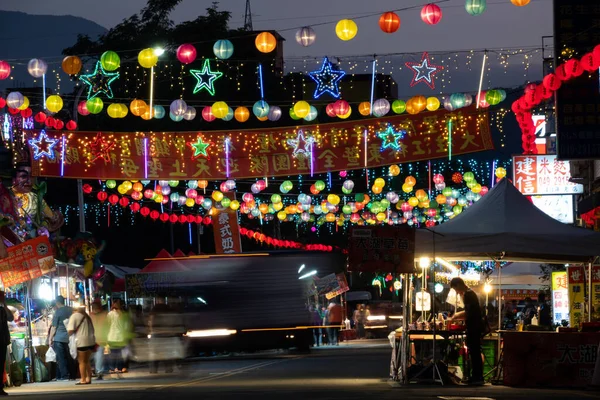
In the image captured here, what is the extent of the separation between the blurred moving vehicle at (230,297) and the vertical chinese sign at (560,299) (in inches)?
336

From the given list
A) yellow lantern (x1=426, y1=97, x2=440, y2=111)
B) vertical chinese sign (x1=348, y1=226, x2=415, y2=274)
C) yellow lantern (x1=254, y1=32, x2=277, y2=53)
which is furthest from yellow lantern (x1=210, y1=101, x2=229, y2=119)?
vertical chinese sign (x1=348, y1=226, x2=415, y2=274)

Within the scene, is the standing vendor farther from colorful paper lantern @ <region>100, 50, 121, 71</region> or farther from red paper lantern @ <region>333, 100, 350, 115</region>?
red paper lantern @ <region>333, 100, 350, 115</region>

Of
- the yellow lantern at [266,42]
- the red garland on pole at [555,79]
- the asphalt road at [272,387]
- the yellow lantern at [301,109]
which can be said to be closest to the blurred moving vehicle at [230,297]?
the asphalt road at [272,387]

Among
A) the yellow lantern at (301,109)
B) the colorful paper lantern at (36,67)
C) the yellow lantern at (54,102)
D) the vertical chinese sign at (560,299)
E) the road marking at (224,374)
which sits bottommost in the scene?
the road marking at (224,374)

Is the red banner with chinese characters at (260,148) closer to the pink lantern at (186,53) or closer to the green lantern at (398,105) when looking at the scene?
→ the green lantern at (398,105)

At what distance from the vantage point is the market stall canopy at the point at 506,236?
1875 cm

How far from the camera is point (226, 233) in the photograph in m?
47.9

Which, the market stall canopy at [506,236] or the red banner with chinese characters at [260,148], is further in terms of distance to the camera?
the red banner with chinese characters at [260,148]

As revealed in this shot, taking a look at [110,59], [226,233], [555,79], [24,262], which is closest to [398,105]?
[555,79]

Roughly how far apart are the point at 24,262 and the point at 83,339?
2.10m

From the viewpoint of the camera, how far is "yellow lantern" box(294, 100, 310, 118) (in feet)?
90.6

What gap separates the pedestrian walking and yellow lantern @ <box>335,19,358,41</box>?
295 inches

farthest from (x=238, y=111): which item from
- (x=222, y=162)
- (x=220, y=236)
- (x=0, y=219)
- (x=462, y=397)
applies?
(x=220, y=236)

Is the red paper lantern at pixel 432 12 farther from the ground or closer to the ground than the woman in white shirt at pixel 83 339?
farther from the ground
